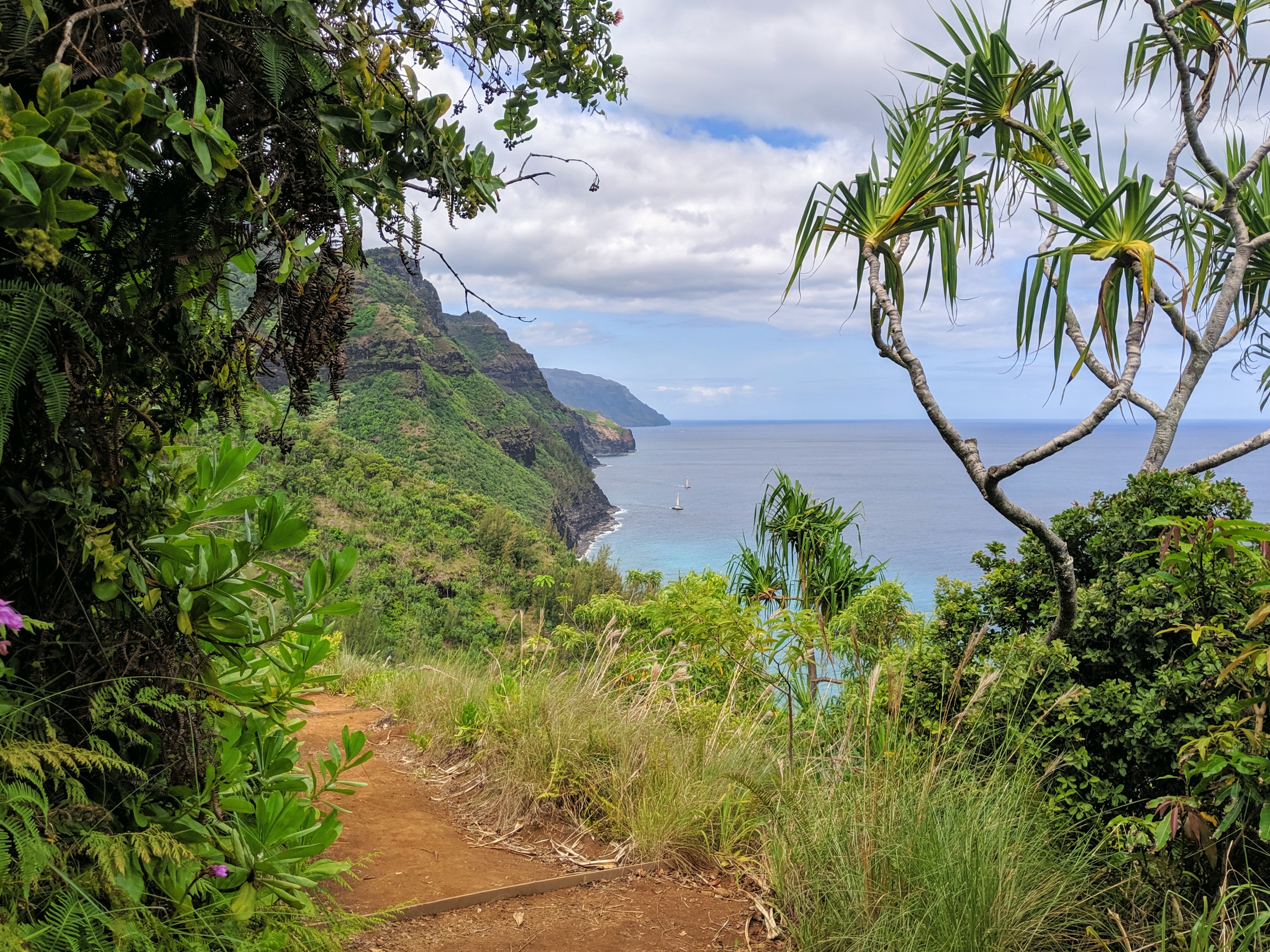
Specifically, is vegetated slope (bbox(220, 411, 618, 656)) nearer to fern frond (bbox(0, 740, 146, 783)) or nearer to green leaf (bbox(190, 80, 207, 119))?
fern frond (bbox(0, 740, 146, 783))

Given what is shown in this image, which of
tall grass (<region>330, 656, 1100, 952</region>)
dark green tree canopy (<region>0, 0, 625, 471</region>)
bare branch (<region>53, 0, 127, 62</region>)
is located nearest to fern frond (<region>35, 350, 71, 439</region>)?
dark green tree canopy (<region>0, 0, 625, 471</region>)

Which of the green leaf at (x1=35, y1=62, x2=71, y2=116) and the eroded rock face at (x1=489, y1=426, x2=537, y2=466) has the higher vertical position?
the green leaf at (x1=35, y1=62, x2=71, y2=116)

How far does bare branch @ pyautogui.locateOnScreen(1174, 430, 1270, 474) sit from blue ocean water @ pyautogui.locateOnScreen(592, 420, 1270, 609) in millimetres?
1574

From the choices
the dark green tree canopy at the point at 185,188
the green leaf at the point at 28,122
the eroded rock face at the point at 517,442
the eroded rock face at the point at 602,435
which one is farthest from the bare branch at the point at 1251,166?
the eroded rock face at the point at 602,435

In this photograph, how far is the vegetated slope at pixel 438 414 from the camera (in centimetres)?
3909

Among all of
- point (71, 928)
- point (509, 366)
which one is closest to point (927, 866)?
point (71, 928)

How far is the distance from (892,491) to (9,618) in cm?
8357

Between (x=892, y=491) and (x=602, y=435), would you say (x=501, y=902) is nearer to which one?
(x=892, y=491)

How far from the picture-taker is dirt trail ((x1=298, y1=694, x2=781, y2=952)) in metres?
2.59

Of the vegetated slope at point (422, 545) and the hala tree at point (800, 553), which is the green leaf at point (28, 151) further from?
the vegetated slope at point (422, 545)

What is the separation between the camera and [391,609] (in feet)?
68.5

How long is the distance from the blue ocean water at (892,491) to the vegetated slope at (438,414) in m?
7.04

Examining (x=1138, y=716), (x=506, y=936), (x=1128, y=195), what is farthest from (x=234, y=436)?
(x=1128, y=195)

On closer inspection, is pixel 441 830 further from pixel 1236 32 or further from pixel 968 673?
pixel 1236 32
